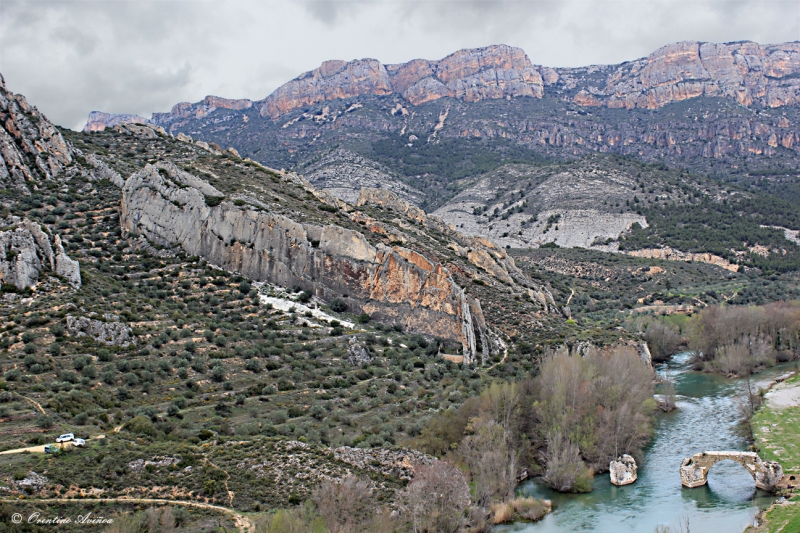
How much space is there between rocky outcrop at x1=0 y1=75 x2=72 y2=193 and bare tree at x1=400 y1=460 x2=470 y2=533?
38255 millimetres

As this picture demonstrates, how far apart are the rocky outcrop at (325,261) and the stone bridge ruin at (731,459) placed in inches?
596

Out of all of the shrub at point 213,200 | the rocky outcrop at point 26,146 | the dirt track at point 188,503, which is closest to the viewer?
the dirt track at point 188,503

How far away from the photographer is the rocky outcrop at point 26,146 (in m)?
50.2

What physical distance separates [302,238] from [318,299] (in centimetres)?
450

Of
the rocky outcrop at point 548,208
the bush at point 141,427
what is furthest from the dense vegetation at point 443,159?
the bush at point 141,427

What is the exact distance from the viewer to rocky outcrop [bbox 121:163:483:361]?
46.1 metres

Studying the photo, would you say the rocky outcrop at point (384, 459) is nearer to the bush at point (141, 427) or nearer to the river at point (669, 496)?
the river at point (669, 496)

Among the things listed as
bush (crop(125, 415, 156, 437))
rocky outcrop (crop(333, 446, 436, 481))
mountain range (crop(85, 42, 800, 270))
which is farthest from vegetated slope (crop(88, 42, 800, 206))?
bush (crop(125, 415, 156, 437))

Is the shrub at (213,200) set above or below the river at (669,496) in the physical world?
above

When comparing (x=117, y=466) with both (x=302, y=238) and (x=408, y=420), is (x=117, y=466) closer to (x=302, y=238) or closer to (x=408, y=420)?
(x=408, y=420)

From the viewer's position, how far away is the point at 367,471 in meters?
28.8

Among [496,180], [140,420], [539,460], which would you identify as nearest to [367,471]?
[140,420]

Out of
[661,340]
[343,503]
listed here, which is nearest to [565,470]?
[343,503]

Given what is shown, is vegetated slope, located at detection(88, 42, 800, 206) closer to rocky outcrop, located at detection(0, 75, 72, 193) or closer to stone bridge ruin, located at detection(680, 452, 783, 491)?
rocky outcrop, located at detection(0, 75, 72, 193)
